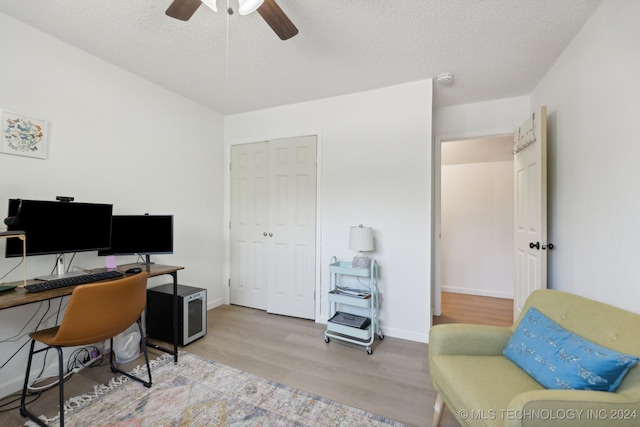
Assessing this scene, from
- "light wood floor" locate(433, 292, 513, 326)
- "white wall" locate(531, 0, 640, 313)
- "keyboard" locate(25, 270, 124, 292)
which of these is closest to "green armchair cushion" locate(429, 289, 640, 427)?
"white wall" locate(531, 0, 640, 313)

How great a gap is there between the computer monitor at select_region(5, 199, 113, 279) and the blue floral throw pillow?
2815 millimetres

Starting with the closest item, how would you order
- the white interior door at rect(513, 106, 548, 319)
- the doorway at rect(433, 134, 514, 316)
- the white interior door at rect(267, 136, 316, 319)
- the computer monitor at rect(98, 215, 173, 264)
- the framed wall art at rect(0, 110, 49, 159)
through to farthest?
1. the framed wall art at rect(0, 110, 49, 159)
2. the white interior door at rect(513, 106, 548, 319)
3. the computer monitor at rect(98, 215, 173, 264)
4. the white interior door at rect(267, 136, 316, 319)
5. the doorway at rect(433, 134, 514, 316)

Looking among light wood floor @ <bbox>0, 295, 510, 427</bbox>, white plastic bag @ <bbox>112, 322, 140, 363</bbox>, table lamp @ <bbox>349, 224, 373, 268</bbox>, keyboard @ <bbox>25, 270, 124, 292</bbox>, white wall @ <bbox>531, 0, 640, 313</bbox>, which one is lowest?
light wood floor @ <bbox>0, 295, 510, 427</bbox>

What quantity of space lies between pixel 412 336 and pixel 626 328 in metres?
1.67

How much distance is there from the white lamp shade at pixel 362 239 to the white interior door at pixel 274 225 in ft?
2.04

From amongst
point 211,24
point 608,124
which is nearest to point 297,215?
point 211,24

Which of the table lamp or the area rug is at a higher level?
the table lamp

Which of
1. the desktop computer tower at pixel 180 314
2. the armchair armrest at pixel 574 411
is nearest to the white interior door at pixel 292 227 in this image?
the desktop computer tower at pixel 180 314

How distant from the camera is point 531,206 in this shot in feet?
7.66

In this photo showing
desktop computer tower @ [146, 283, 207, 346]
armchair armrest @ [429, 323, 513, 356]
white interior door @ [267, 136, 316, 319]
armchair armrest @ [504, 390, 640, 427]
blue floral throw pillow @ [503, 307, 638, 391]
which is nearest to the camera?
armchair armrest @ [504, 390, 640, 427]

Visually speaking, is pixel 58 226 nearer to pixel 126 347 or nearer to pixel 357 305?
pixel 126 347

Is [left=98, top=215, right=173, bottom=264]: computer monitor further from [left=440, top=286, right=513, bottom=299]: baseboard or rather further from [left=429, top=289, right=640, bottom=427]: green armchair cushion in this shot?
[left=440, top=286, right=513, bottom=299]: baseboard

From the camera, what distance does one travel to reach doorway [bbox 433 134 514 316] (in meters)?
4.01

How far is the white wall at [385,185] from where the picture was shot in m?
2.57
